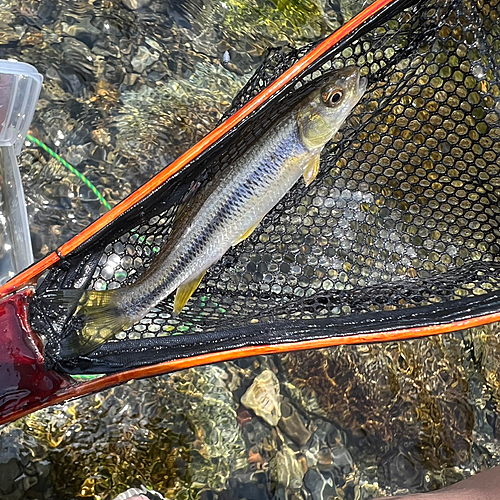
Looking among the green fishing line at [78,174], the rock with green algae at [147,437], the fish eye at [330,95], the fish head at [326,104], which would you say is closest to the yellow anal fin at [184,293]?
the fish head at [326,104]

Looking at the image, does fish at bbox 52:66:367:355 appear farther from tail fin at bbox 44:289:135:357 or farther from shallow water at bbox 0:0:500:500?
shallow water at bbox 0:0:500:500

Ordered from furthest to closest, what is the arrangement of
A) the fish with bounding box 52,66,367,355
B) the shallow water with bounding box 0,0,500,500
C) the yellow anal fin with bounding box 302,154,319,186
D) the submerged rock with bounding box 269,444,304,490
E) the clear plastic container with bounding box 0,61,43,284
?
the submerged rock with bounding box 269,444,304,490, the shallow water with bounding box 0,0,500,500, the clear plastic container with bounding box 0,61,43,284, the yellow anal fin with bounding box 302,154,319,186, the fish with bounding box 52,66,367,355

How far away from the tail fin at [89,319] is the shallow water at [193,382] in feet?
3.74

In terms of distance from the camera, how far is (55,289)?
6.45 feet

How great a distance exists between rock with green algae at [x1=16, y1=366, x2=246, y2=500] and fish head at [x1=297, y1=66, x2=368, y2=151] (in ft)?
5.14

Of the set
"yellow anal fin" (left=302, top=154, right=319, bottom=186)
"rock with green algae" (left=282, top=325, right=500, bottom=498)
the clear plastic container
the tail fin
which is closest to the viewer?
the tail fin

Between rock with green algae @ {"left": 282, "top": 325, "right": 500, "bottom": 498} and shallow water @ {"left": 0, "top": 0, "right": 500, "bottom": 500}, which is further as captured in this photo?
rock with green algae @ {"left": 282, "top": 325, "right": 500, "bottom": 498}

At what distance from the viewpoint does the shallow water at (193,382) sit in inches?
114

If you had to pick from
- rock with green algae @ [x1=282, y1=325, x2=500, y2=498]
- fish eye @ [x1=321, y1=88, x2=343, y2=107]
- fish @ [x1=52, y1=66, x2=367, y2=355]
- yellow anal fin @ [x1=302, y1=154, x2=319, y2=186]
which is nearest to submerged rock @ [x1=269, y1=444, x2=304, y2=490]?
rock with green algae @ [x1=282, y1=325, x2=500, y2=498]

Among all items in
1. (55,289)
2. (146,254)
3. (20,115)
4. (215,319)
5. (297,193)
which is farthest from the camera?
(20,115)

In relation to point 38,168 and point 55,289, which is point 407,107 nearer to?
point 55,289

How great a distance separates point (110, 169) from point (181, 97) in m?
0.66

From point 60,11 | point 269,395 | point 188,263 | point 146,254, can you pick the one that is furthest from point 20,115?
point 269,395

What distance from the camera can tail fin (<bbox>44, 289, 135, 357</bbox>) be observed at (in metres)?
1.89
